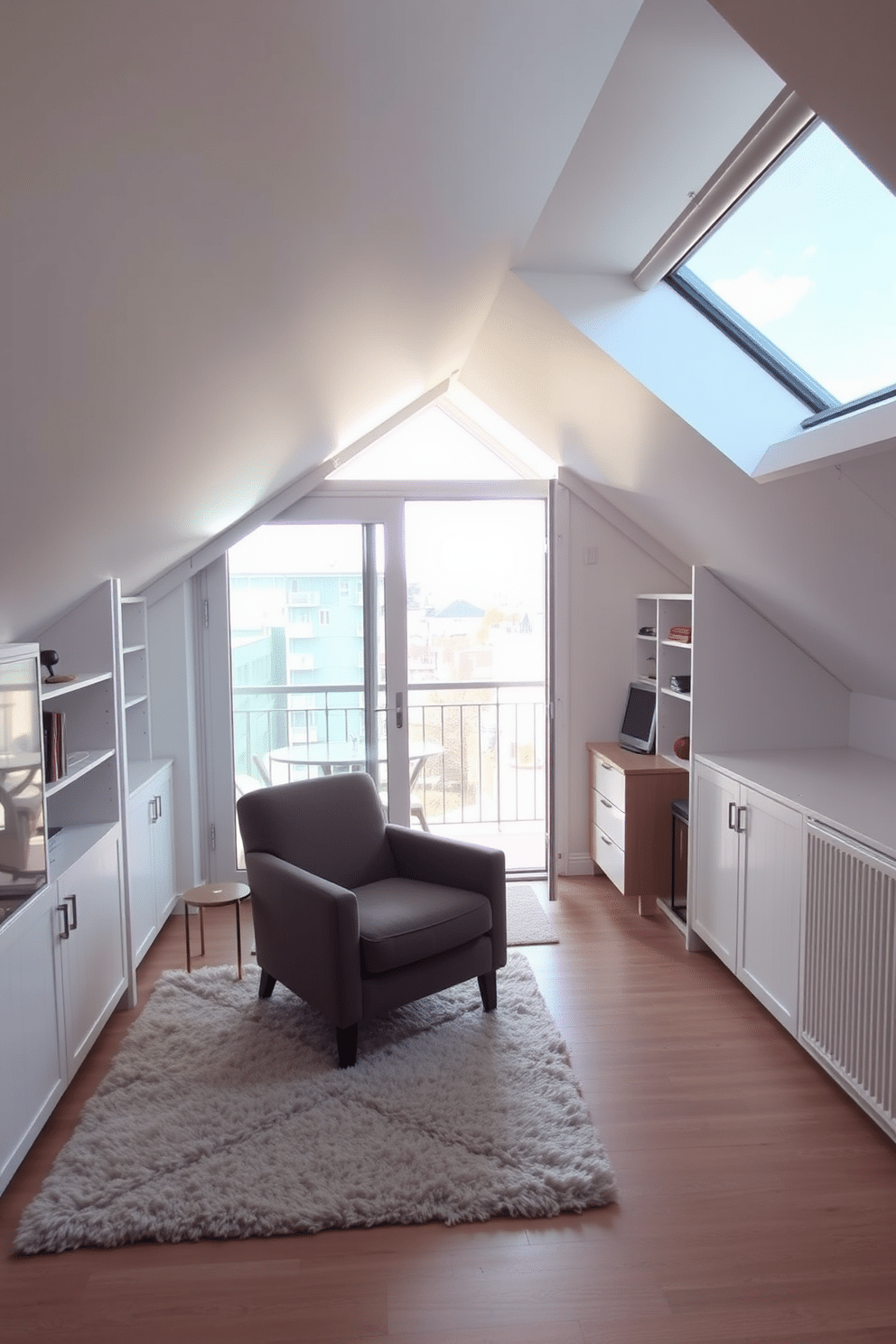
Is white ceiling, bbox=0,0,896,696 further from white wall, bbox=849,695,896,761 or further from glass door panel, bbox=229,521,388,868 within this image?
glass door panel, bbox=229,521,388,868

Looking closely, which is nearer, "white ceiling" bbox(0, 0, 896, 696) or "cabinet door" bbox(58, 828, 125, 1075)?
"white ceiling" bbox(0, 0, 896, 696)

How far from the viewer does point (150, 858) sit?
4008 millimetres

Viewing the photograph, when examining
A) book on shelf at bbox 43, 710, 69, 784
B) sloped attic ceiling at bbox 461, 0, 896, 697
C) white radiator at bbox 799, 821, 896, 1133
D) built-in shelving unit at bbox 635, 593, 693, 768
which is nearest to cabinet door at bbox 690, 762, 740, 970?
built-in shelving unit at bbox 635, 593, 693, 768

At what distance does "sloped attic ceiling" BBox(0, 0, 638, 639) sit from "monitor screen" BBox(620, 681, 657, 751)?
2.47 m

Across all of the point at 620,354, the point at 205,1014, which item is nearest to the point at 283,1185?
the point at 205,1014

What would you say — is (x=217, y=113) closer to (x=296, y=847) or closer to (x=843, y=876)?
(x=843, y=876)

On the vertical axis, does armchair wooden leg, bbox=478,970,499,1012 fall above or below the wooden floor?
above

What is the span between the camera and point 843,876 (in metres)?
2.62

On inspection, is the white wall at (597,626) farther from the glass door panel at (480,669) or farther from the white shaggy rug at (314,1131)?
the white shaggy rug at (314,1131)

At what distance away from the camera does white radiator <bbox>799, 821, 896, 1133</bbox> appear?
2.40 metres

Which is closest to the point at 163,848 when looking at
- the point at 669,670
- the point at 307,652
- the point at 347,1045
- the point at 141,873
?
the point at 141,873

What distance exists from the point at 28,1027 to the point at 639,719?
3.20 m

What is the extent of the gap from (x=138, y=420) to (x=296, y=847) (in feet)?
6.19

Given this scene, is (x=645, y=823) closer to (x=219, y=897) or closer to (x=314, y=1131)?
(x=219, y=897)
